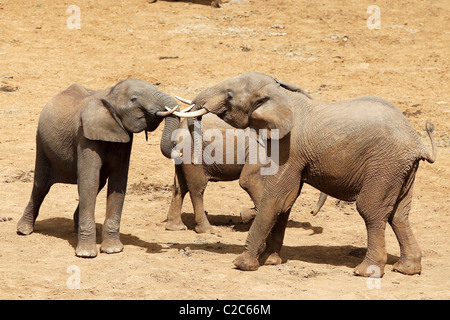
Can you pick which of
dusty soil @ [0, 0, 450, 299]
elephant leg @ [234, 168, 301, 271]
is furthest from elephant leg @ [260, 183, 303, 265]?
elephant leg @ [234, 168, 301, 271]

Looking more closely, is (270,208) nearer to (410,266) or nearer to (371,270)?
(371,270)

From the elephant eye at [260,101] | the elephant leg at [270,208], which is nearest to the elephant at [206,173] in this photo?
the elephant leg at [270,208]

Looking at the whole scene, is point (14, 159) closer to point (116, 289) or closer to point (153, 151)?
point (153, 151)

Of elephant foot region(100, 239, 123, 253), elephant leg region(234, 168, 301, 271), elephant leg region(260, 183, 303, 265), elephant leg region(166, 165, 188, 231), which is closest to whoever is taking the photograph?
elephant leg region(234, 168, 301, 271)

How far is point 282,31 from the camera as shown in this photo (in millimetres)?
21938

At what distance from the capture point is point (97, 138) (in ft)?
29.4

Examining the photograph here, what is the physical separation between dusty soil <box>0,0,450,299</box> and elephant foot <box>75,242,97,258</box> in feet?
0.67

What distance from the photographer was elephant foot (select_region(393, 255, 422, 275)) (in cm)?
872

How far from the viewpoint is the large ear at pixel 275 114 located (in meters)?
8.41

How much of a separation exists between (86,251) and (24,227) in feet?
4.77

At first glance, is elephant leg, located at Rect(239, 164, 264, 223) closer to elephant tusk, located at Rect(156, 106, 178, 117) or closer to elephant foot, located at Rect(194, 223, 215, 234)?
elephant foot, located at Rect(194, 223, 215, 234)

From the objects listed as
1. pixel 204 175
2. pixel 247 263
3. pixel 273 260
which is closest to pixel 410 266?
pixel 273 260

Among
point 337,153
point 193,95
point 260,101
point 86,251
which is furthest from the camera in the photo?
point 193,95

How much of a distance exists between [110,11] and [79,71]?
15.0ft
